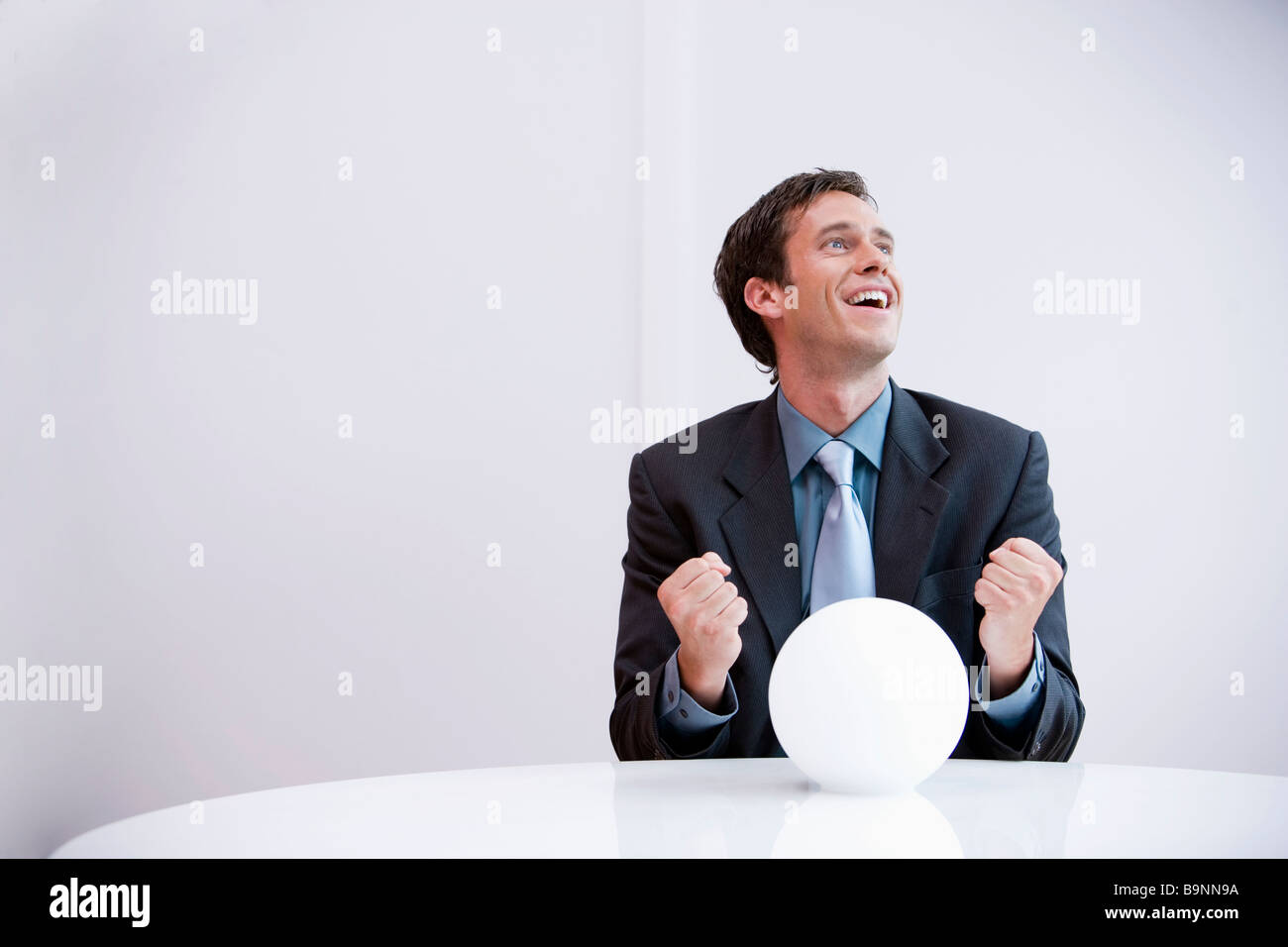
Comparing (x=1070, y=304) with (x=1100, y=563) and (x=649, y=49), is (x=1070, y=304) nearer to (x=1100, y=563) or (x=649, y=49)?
(x=1100, y=563)

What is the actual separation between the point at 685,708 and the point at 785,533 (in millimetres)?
487

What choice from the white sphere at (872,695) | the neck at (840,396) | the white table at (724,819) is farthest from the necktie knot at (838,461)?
the white sphere at (872,695)

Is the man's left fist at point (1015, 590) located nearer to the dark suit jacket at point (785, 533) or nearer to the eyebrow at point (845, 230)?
the dark suit jacket at point (785, 533)

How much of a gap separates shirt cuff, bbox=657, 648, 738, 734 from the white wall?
60.7 inches

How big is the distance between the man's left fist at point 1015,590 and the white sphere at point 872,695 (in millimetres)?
315

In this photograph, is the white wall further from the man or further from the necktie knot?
the necktie knot

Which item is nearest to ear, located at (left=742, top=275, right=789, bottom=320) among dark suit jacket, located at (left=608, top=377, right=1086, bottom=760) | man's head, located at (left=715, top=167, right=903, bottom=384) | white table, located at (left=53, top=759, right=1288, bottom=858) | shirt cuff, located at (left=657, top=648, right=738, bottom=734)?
man's head, located at (left=715, top=167, right=903, bottom=384)

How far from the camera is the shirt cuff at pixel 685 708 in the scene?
5.75 feet

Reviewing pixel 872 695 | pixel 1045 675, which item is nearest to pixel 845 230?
pixel 1045 675

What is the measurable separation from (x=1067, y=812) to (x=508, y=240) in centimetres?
255

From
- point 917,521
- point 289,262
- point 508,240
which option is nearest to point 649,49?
point 508,240

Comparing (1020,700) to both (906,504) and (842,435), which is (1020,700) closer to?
(906,504)

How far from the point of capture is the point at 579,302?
3.33m

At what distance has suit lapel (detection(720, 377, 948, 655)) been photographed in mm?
2006
